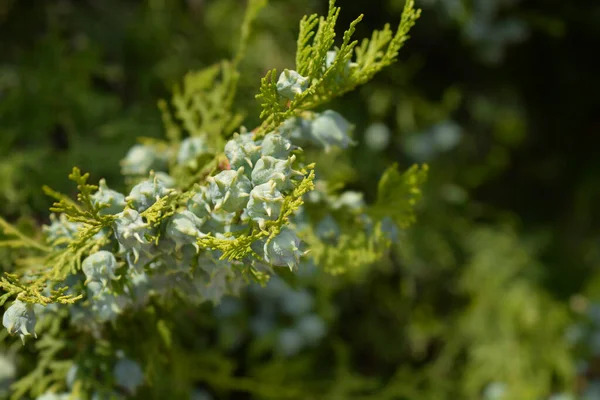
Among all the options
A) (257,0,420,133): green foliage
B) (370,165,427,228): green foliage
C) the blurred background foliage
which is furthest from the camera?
the blurred background foliage

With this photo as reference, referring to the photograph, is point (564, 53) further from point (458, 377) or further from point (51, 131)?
point (51, 131)

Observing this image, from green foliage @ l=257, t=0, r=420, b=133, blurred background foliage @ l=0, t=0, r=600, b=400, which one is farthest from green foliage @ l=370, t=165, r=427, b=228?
blurred background foliage @ l=0, t=0, r=600, b=400

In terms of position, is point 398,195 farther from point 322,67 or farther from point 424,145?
point 424,145

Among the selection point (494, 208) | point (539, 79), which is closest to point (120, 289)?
point (494, 208)

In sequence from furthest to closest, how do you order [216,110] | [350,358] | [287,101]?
1. [350,358]
2. [216,110]
3. [287,101]

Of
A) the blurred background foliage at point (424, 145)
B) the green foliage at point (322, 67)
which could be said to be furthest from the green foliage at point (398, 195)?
the blurred background foliage at point (424, 145)

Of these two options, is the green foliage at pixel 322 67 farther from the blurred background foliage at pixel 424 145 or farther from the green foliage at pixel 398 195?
the blurred background foliage at pixel 424 145

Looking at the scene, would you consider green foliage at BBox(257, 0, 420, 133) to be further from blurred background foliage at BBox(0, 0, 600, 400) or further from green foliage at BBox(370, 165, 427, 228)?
blurred background foliage at BBox(0, 0, 600, 400)

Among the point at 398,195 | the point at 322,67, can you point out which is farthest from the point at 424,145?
the point at 322,67
